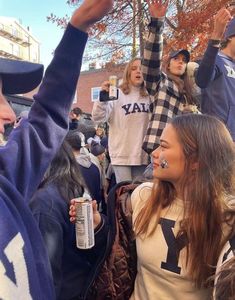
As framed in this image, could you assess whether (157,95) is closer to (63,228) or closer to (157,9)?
(157,9)

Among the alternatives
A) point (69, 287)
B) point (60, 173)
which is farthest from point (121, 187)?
point (69, 287)

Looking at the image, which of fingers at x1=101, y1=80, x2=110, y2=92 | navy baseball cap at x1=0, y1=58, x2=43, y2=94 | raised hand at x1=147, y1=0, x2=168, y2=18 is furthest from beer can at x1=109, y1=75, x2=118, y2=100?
navy baseball cap at x1=0, y1=58, x2=43, y2=94

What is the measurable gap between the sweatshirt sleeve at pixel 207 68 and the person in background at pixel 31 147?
5.82 feet

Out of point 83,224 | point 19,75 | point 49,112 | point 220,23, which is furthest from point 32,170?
point 220,23

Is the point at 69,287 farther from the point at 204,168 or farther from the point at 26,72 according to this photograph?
the point at 26,72

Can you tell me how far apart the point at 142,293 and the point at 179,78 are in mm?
2024

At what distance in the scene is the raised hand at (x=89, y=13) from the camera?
48.8 inches

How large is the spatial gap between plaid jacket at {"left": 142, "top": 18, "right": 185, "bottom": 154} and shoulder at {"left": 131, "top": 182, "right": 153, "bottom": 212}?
1078 millimetres

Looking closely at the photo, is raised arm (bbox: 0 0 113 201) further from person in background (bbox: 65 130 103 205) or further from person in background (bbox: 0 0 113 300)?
person in background (bbox: 65 130 103 205)

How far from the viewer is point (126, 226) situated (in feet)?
6.31

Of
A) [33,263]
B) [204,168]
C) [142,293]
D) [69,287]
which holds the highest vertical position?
[204,168]

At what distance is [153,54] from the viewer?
296cm

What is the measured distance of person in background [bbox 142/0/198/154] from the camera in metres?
2.93

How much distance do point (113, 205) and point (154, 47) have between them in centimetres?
150
